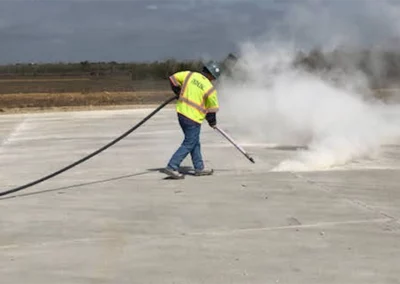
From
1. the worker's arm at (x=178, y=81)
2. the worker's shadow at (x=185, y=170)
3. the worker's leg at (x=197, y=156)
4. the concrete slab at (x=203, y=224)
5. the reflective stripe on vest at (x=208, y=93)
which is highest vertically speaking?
the worker's arm at (x=178, y=81)

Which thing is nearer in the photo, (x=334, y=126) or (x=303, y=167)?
(x=303, y=167)

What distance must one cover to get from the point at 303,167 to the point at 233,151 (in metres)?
2.87

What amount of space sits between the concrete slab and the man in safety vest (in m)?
0.67

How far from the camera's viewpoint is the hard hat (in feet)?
33.6

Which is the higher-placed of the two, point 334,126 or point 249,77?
point 249,77

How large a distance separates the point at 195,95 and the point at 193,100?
0.28 ft

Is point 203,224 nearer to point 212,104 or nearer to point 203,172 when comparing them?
point 212,104

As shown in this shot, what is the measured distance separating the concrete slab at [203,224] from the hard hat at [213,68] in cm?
165

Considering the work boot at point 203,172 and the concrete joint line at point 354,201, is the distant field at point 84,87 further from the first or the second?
the concrete joint line at point 354,201

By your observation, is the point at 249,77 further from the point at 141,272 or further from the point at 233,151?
the point at 141,272

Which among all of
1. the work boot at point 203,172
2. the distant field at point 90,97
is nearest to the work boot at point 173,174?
the work boot at point 203,172

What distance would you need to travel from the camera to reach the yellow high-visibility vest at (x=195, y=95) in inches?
399

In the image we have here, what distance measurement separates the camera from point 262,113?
1538 cm

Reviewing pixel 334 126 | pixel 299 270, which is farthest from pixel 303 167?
pixel 299 270
